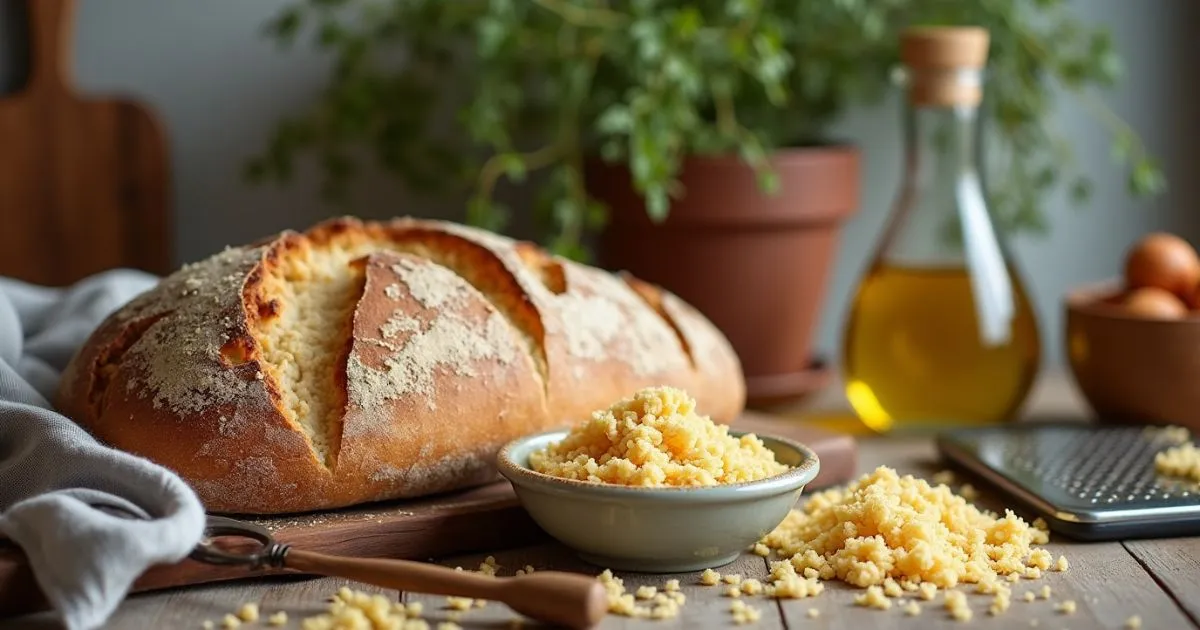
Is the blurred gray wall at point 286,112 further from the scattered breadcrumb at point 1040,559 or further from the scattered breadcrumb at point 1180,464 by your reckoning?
the scattered breadcrumb at point 1040,559

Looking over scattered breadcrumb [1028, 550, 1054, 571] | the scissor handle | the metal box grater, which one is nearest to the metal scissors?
the scissor handle

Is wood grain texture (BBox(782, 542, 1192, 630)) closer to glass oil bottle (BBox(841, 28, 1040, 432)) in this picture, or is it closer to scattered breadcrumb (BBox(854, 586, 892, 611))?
scattered breadcrumb (BBox(854, 586, 892, 611))

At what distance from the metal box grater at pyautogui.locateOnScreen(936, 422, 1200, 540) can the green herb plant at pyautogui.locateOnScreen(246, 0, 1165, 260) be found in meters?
0.33

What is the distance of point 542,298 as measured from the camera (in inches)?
51.2

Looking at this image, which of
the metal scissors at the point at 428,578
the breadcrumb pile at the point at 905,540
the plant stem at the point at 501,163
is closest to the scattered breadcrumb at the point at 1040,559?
the breadcrumb pile at the point at 905,540

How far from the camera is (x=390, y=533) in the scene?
1.12m

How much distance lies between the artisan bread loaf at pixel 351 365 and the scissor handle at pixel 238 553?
0.05m

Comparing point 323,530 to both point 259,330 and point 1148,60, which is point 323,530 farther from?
point 1148,60

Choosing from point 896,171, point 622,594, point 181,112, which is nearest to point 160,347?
point 622,594

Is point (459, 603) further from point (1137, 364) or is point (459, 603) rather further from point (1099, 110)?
point (1099, 110)

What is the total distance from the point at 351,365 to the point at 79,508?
266 mm

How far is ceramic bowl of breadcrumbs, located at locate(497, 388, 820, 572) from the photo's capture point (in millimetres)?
1031

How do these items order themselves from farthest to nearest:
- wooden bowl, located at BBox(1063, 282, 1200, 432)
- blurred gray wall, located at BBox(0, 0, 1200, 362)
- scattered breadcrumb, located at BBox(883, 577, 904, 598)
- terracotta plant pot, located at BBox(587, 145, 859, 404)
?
blurred gray wall, located at BBox(0, 0, 1200, 362), terracotta plant pot, located at BBox(587, 145, 859, 404), wooden bowl, located at BBox(1063, 282, 1200, 432), scattered breadcrumb, located at BBox(883, 577, 904, 598)

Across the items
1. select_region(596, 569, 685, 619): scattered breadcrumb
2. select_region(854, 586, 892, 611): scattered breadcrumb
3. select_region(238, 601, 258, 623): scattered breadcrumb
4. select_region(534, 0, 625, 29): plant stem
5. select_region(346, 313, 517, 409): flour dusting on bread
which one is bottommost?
select_region(238, 601, 258, 623): scattered breadcrumb
